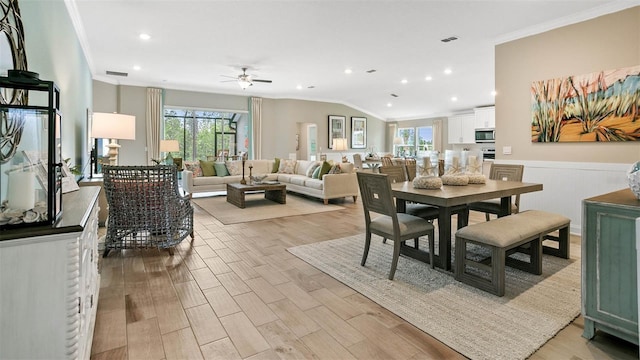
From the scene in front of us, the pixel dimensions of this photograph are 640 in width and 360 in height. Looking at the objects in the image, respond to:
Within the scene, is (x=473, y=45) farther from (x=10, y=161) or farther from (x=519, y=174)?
(x=10, y=161)

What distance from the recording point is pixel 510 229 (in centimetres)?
255

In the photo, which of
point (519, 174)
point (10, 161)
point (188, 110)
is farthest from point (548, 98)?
point (188, 110)

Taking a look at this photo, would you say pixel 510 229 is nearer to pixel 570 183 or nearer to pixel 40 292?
pixel 570 183

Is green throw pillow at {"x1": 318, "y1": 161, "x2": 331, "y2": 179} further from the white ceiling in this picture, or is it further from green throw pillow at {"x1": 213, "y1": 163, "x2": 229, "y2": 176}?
green throw pillow at {"x1": 213, "y1": 163, "x2": 229, "y2": 176}

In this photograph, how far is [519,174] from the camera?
3861mm

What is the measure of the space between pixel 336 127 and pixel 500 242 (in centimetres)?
945

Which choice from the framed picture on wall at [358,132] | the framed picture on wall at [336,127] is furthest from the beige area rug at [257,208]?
the framed picture on wall at [358,132]

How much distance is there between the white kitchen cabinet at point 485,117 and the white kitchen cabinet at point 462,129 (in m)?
0.28

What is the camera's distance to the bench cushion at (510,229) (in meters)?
2.44

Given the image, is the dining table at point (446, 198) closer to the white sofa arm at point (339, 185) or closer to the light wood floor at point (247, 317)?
the light wood floor at point (247, 317)

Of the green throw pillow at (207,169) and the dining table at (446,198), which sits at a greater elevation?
the green throw pillow at (207,169)

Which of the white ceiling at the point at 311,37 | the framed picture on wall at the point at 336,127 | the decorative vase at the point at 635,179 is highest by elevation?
the white ceiling at the point at 311,37

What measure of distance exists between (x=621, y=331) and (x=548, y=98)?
3.48 meters

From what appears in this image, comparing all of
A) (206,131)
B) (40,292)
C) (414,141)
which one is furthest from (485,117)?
(40,292)
